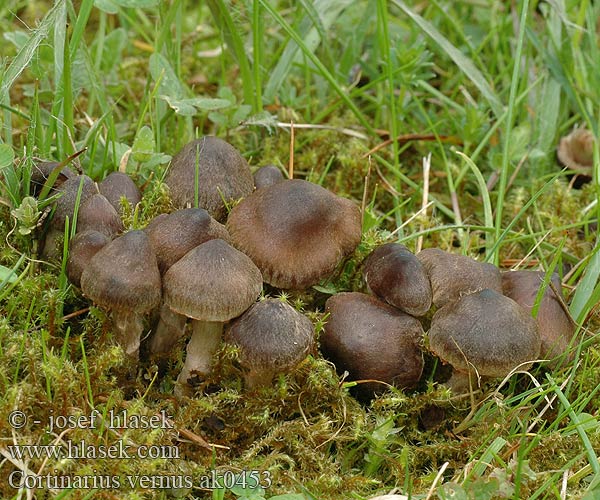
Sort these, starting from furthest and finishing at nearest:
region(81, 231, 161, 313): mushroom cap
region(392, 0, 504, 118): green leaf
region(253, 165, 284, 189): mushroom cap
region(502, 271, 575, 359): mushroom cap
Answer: region(392, 0, 504, 118): green leaf < region(253, 165, 284, 189): mushroom cap < region(502, 271, 575, 359): mushroom cap < region(81, 231, 161, 313): mushroom cap

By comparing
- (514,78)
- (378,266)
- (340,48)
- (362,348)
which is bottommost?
(362,348)

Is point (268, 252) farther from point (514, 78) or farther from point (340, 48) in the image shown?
point (340, 48)

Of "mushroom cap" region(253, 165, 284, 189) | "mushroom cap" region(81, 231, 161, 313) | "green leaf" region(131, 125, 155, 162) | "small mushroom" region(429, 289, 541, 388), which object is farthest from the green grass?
"mushroom cap" region(253, 165, 284, 189)

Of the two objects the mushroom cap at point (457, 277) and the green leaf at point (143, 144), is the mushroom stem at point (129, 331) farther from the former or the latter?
the mushroom cap at point (457, 277)

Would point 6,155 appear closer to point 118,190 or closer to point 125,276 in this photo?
point 118,190

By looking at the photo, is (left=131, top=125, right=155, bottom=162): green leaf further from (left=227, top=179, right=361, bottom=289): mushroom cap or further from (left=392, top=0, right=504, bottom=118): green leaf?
(left=392, top=0, right=504, bottom=118): green leaf

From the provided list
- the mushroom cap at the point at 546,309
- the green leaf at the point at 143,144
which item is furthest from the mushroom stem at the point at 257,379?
the green leaf at the point at 143,144

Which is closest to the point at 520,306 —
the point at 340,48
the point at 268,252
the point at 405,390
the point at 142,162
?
the point at 405,390
